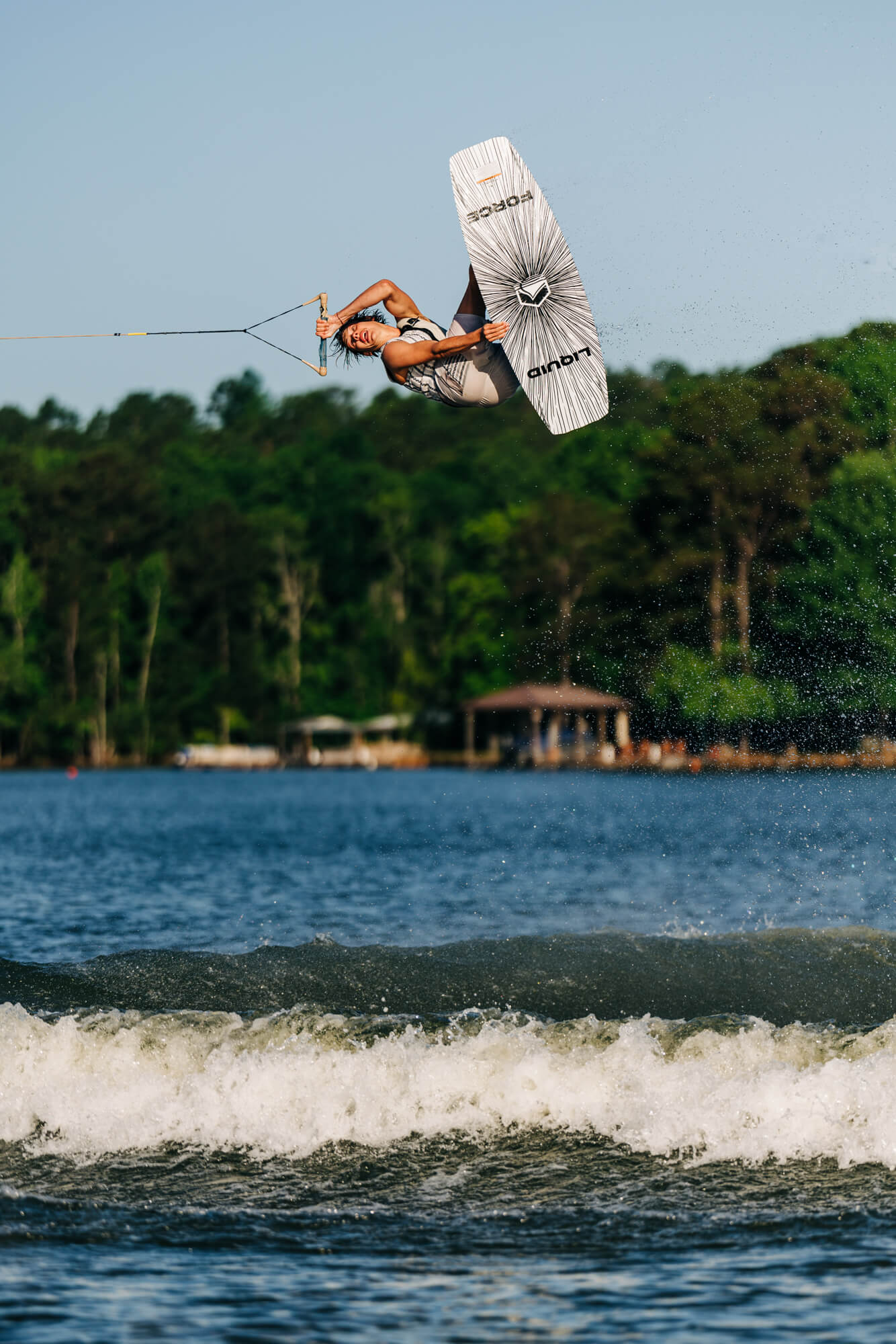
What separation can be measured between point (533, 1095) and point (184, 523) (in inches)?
3584

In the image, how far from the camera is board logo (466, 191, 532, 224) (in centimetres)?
874

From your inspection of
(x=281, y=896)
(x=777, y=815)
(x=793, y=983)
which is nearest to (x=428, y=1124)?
(x=793, y=983)

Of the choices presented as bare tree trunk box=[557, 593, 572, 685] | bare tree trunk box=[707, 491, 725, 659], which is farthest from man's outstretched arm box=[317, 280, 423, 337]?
bare tree trunk box=[557, 593, 572, 685]

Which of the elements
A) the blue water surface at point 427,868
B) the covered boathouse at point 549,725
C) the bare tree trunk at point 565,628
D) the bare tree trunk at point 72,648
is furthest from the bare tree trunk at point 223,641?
the blue water surface at point 427,868

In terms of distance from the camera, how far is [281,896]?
2175 centimetres

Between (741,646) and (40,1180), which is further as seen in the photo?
(741,646)

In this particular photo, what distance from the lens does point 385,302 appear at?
8562mm

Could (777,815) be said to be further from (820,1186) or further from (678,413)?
(820,1186)

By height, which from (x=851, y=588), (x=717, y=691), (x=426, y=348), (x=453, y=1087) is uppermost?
(x=851, y=588)

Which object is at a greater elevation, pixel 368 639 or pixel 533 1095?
pixel 368 639

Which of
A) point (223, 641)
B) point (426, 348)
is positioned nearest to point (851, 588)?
point (426, 348)

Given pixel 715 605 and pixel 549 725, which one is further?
pixel 549 725

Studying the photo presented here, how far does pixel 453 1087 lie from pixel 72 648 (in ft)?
278

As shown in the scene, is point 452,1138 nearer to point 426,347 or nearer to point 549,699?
point 426,347
